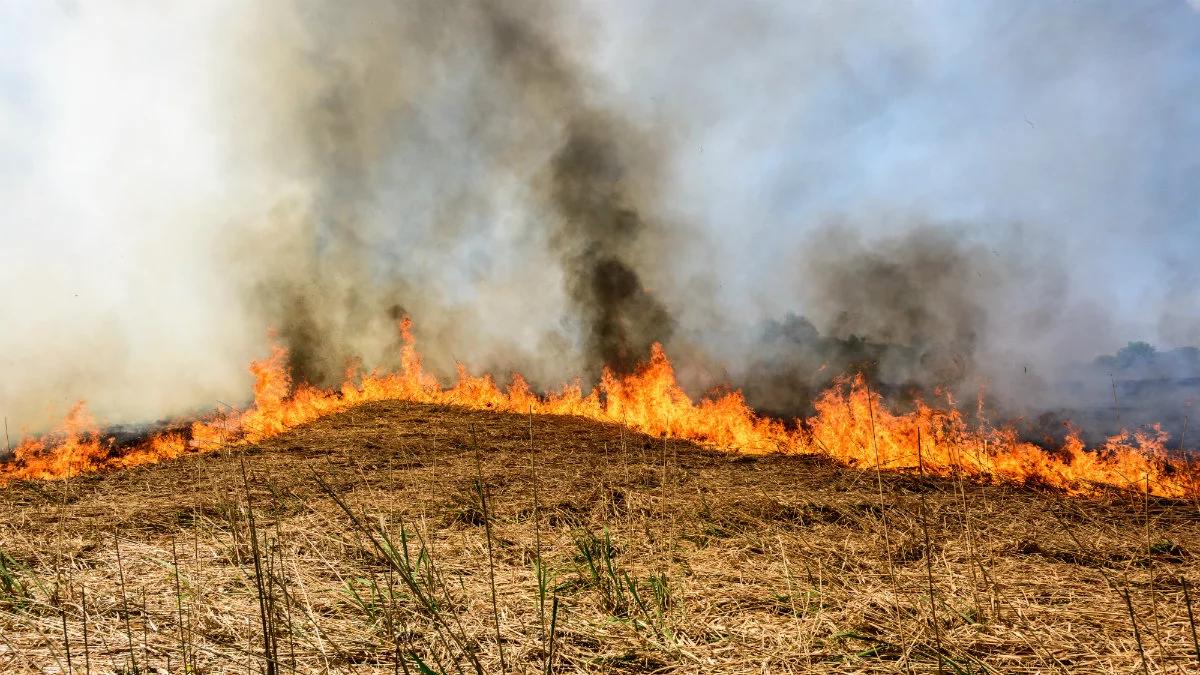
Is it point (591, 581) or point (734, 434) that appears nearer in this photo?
point (591, 581)

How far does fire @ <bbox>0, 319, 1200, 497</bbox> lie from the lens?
866 cm

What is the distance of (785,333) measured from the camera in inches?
727

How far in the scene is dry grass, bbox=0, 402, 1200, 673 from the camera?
2.50m

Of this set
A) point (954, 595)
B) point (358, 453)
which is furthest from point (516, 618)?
point (358, 453)

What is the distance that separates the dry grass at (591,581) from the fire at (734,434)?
797 millimetres

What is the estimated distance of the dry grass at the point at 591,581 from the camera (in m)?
2.50

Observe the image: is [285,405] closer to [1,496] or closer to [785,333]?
[1,496]

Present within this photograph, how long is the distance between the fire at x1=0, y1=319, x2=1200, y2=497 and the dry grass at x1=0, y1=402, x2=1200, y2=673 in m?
0.80

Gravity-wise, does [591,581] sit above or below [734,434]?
below

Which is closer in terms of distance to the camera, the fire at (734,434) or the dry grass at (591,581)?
the dry grass at (591,581)

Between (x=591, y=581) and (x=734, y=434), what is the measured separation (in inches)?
404

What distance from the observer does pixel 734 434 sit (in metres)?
13.2

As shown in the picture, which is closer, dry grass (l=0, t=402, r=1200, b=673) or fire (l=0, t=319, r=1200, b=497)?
dry grass (l=0, t=402, r=1200, b=673)

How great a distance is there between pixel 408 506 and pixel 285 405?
12.3 meters
